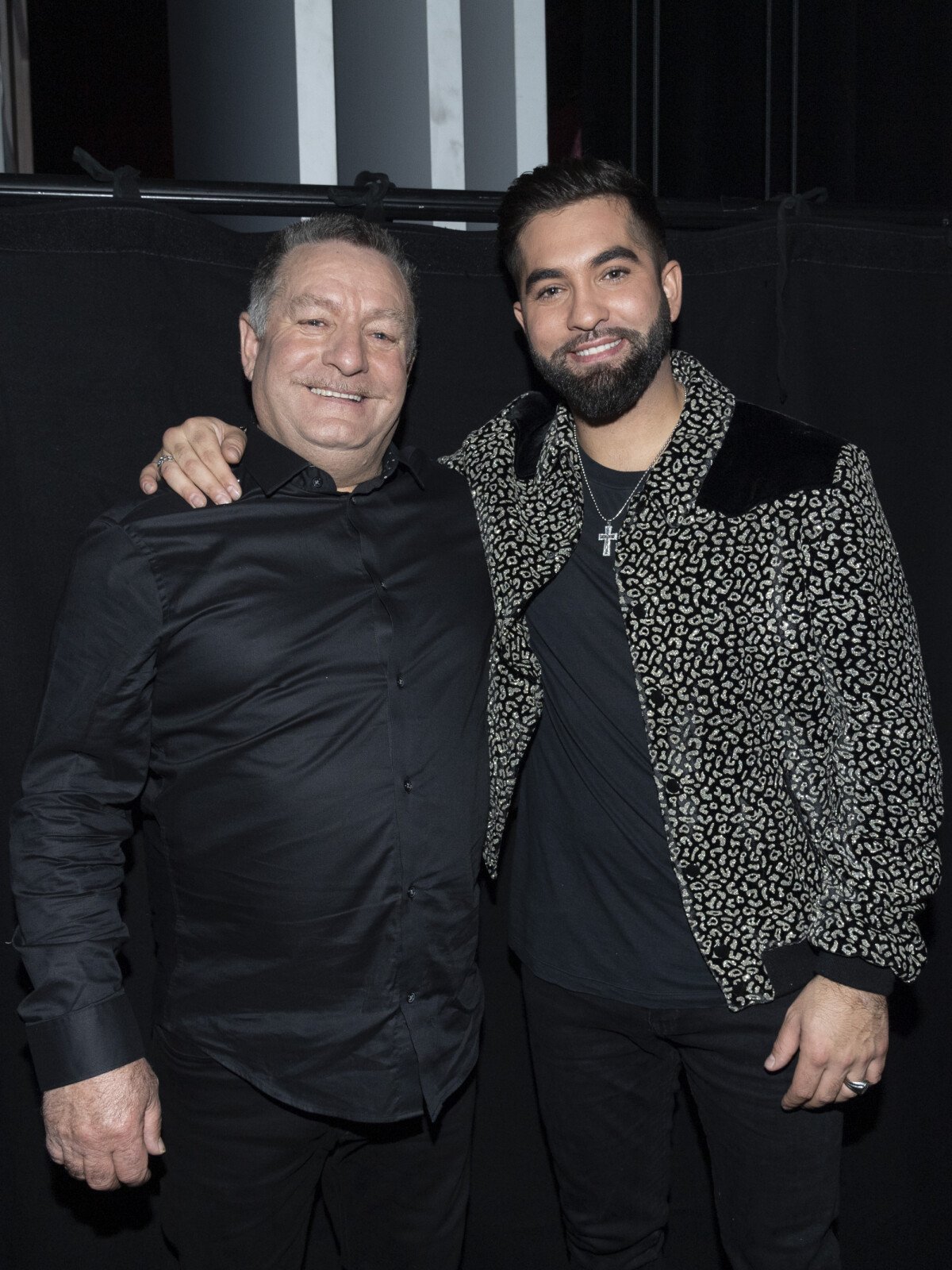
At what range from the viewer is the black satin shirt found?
139cm

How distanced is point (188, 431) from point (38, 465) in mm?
297

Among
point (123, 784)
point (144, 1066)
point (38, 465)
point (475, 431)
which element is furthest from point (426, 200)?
point (144, 1066)

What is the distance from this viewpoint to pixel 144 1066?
4.57 feet

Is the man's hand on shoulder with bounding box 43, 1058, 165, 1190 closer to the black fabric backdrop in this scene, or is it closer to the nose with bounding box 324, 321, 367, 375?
the black fabric backdrop

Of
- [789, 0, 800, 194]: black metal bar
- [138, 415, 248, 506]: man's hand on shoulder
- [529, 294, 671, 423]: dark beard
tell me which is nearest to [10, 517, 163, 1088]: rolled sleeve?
[138, 415, 248, 506]: man's hand on shoulder

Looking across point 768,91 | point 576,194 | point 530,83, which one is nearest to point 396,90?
point 530,83

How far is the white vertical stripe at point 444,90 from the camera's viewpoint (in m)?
2.49

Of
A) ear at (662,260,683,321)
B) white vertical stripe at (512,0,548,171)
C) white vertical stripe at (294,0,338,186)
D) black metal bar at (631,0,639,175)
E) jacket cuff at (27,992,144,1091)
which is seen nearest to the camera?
jacket cuff at (27,992,144,1091)

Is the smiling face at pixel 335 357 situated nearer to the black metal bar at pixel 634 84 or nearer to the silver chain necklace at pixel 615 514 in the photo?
the silver chain necklace at pixel 615 514

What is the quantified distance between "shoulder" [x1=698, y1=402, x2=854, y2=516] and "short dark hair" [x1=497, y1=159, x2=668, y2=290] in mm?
321

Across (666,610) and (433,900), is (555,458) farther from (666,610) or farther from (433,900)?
(433,900)

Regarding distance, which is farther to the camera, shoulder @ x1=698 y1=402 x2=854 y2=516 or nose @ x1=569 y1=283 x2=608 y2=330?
nose @ x1=569 y1=283 x2=608 y2=330

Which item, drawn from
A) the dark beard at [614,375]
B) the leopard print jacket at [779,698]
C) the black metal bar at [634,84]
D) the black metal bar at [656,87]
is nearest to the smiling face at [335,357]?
the dark beard at [614,375]

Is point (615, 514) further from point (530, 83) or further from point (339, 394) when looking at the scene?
point (530, 83)
